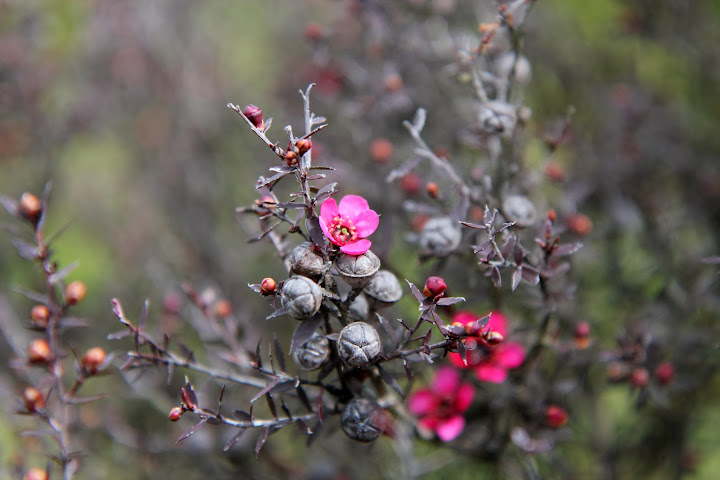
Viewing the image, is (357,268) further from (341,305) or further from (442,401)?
(442,401)

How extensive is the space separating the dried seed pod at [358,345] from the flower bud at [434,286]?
14 centimetres

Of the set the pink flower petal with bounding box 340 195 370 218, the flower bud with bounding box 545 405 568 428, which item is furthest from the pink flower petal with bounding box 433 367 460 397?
the pink flower petal with bounding box 340 195 370 218

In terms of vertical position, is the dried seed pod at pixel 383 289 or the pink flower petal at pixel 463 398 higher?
the dried seed pod at pixel 383 289

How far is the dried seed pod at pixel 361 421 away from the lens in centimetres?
124

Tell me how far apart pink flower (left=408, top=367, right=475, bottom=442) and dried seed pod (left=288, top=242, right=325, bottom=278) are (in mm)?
667

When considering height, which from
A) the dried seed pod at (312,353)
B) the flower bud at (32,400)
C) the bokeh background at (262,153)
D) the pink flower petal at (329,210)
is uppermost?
the pink flower petal at (329,210)

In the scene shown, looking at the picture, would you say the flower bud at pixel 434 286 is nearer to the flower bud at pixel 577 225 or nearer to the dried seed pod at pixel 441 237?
the dried seed pod at pixel 441 237

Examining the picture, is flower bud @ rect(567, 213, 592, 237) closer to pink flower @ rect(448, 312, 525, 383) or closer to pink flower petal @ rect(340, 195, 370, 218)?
pink flower @ rect(448, 312, 525, 383)

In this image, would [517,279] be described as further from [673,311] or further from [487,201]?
[673,311]

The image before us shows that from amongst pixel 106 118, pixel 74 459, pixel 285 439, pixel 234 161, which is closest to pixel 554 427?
pixel 74 459

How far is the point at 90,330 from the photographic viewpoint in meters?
3.02

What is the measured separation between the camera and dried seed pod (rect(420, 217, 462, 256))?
145 cm

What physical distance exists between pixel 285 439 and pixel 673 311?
1735mm

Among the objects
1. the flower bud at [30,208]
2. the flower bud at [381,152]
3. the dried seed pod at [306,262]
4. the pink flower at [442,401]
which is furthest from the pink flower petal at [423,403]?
the flower bud at [30,208]
